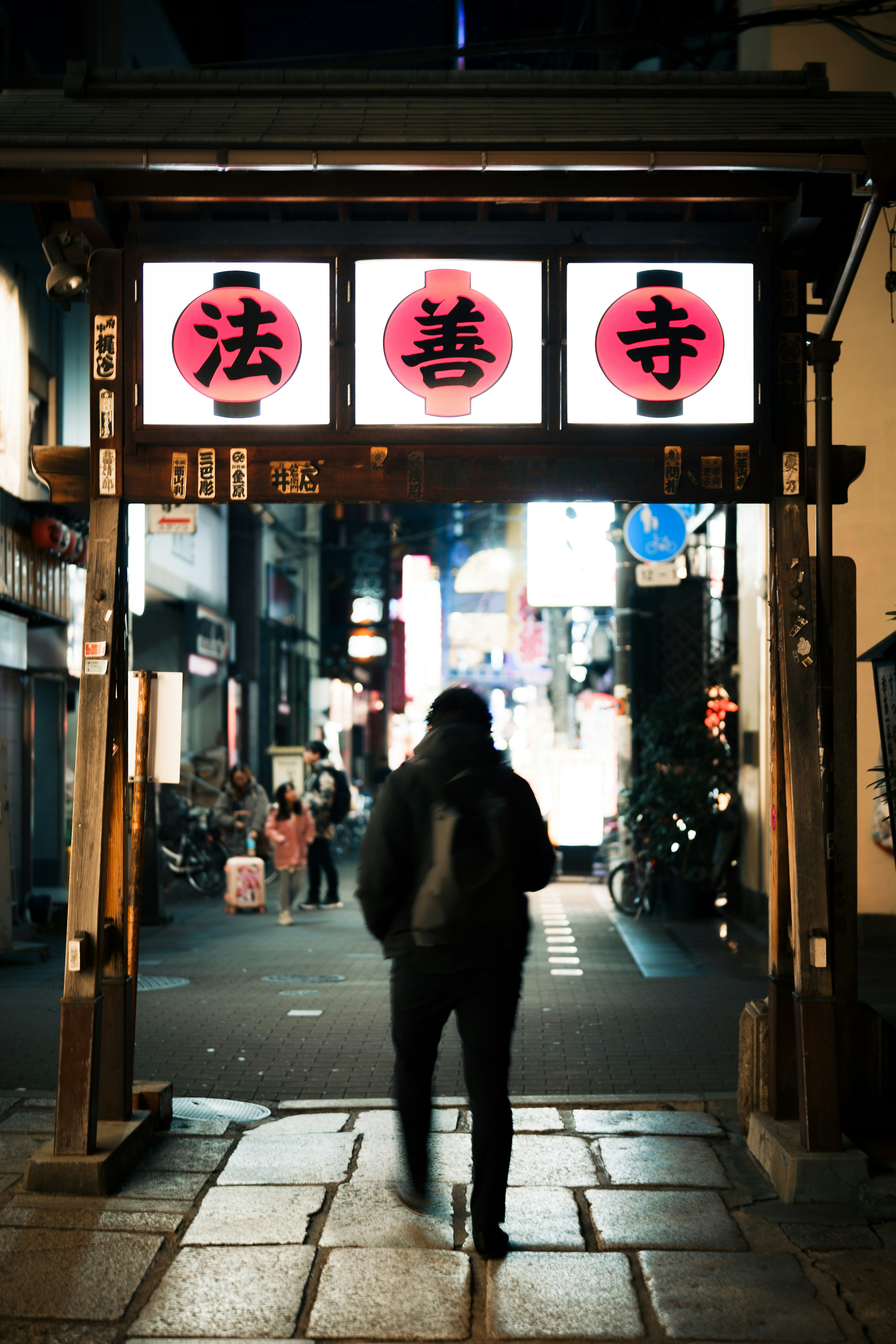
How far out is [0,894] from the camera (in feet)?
39.9

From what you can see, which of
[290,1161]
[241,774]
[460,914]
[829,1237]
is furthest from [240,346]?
[241,774]

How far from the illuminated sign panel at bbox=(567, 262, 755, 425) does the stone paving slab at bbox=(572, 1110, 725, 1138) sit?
3830 millimetres

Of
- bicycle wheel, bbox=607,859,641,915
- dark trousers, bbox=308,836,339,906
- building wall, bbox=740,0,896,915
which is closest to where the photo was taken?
building wall, bbox=740,0,896,915

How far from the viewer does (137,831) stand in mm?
6566

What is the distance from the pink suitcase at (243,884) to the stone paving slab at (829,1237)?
1283 centimetres

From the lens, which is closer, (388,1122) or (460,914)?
(460,914)

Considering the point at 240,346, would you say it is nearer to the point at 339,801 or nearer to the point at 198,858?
the point at 339,801

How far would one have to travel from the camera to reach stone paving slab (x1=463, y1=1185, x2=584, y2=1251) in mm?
5141

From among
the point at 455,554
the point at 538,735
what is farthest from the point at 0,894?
the point at 455,554

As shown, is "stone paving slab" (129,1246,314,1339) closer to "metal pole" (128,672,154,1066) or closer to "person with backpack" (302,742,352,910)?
"metal pole" (128,672,154,1066)

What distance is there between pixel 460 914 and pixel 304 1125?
2645 millimetres

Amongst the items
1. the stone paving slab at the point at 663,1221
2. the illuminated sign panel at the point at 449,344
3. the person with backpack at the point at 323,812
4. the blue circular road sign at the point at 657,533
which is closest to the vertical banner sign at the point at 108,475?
the illuminated sign panel at the point at 449,344

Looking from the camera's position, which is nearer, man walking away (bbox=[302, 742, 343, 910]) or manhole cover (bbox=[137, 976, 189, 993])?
manhole cover (bbox=[137, 976, 189, 993])

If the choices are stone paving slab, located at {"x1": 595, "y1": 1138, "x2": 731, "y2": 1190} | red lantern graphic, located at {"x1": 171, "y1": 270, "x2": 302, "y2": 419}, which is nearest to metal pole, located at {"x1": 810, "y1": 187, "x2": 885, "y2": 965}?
stone paving slab, located at {"x1": 595, "y1": 1138, "x2": 731, "y2": 1190}
